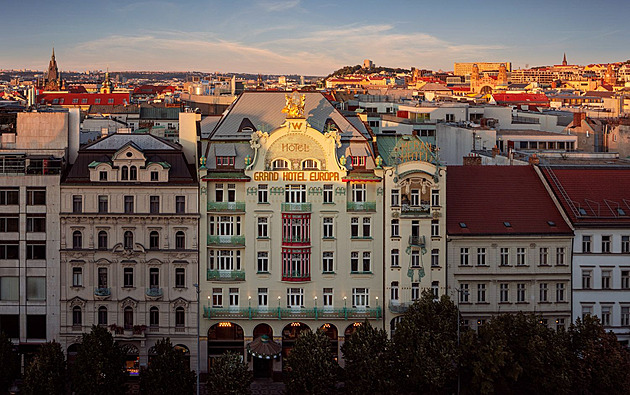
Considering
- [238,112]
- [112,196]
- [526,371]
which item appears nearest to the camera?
[526,371]

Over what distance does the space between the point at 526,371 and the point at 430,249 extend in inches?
572

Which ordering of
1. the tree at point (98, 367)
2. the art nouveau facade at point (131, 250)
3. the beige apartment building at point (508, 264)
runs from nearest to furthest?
the tree at point (98, 367) → the art nouveau facade at point (131, 250) → the beige apartment building at point (508, 264)

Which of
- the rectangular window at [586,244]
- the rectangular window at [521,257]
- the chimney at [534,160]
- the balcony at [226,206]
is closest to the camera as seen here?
the balcony at [226,206]

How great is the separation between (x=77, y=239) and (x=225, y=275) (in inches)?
538

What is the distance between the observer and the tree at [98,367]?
268ft

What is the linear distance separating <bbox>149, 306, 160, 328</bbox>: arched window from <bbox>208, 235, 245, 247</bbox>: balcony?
7762 mm

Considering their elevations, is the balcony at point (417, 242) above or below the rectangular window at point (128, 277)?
above

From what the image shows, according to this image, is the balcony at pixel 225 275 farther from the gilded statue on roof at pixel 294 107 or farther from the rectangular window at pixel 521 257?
the rectangular window at pixel 521 257

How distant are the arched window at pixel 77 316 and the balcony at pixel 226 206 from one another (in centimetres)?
1496

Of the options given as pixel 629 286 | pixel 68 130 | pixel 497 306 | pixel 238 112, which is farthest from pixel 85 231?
pixel 629 286

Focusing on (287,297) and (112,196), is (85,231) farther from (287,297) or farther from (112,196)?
A: (287,297)

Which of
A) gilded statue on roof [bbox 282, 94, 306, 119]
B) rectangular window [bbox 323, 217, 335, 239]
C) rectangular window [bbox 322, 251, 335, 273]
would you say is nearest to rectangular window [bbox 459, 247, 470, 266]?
rectangular window [bbox 322, 251, 335, 273]

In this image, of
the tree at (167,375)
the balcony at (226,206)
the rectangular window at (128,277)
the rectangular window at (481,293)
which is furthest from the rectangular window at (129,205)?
the rectangular window at (481,293)

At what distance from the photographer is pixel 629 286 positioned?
9419cm
